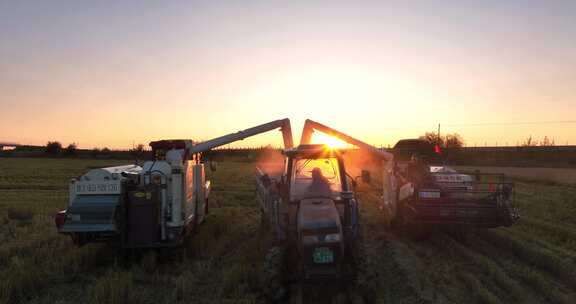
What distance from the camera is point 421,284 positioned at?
6586 millimetres

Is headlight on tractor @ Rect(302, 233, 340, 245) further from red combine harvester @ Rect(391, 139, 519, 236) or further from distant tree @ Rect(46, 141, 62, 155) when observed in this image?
distant tree @ Rect(46, 141, 62, 155)

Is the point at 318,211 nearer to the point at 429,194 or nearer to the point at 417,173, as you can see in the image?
the point at 429,194

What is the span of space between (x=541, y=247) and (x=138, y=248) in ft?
28.6

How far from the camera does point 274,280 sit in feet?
18.7

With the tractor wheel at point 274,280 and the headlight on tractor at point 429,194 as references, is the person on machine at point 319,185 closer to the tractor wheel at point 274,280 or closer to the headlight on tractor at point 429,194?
the tractor wheel at point 274,280

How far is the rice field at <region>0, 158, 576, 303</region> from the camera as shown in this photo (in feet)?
19.9

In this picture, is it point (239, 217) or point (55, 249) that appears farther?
point (239, 217)

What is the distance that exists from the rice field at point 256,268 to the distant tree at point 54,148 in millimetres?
77388

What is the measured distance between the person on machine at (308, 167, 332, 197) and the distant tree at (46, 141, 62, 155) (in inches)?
3332

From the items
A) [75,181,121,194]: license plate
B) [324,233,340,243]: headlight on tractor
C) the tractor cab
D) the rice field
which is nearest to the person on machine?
the tractor cab

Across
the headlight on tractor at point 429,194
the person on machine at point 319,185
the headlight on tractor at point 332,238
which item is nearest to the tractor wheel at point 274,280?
the headlight on tractor at point 332,238

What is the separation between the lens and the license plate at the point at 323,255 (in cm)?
549

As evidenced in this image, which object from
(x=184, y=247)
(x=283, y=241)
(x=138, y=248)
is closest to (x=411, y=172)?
(x=283, y=241)

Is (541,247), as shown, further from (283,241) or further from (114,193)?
(114,193)
